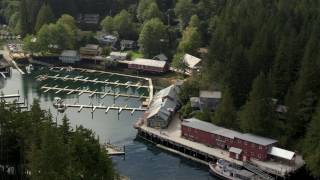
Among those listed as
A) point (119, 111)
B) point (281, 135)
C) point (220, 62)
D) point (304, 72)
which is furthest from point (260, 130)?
point (119, 111)

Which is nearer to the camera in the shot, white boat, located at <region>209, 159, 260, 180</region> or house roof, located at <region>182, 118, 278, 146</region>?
white boat, located at <region>209, 159, 260, 180</region>

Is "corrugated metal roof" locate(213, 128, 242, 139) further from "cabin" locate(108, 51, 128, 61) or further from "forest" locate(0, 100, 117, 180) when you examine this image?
"cabin" locate(108, 51, 128, 61)

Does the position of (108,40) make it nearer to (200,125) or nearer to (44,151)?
(200,125)

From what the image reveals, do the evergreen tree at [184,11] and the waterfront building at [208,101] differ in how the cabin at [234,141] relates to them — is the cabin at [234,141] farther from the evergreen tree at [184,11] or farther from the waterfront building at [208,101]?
the evergreen tree at [184,11]

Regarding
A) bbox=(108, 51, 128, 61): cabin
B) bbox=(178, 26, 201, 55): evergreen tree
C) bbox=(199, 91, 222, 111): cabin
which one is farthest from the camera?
bbox=(108, 51, 128, 61): cabin

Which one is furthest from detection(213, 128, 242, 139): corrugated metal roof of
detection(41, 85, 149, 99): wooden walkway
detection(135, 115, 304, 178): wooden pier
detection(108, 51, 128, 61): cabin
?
detection(108, 51, 128, 61): cabin

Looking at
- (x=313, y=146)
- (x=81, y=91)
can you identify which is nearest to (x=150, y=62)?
(x=81, y=91)

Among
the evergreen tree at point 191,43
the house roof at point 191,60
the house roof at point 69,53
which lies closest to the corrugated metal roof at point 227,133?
the house roof at point 191,60
